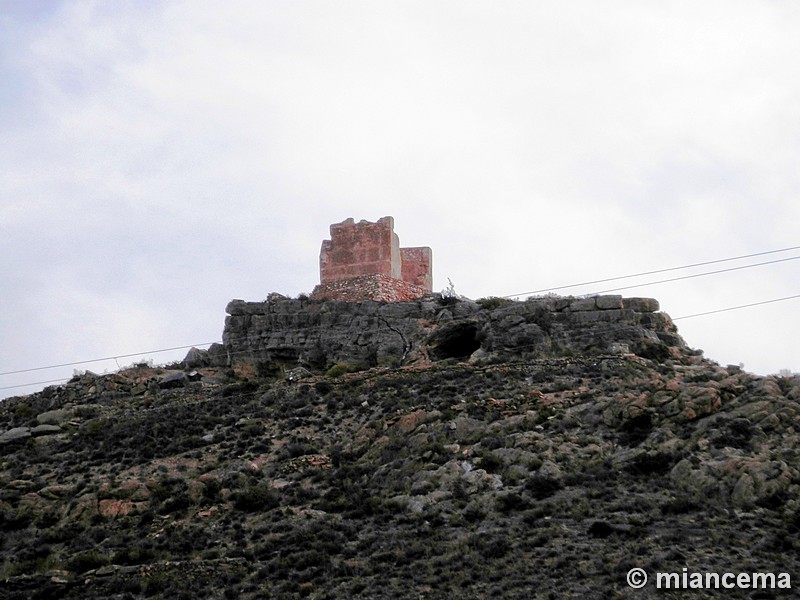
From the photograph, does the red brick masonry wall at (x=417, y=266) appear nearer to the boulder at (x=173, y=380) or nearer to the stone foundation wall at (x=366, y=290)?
the stone foundation wall at (x=366, y=290)

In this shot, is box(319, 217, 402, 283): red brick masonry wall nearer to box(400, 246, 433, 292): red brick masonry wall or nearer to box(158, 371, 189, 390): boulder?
box(400, 246, 433, 292): red brick masonry wall

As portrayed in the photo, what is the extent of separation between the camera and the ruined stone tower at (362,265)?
42.4m

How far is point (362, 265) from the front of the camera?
141 feet

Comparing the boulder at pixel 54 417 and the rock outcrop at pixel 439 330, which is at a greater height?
the rock outcrop at pixel 439 330

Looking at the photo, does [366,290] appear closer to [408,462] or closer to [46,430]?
[46,430]

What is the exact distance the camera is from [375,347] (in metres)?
40.9

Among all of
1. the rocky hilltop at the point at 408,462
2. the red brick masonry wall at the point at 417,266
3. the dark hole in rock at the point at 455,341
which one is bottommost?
the rocky hilltop at the point at 408,462

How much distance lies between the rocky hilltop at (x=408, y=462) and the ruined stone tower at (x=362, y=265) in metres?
1.06

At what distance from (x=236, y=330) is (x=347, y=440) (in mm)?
12137

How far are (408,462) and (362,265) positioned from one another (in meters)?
15.6

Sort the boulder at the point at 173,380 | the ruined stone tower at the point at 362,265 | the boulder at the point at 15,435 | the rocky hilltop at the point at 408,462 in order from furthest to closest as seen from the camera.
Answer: the ruined stone tower at the point at 362,265, the boulder at the point at 173,380, the boulder at the point at 15,435, the rocky hilltop at the point at 408,462

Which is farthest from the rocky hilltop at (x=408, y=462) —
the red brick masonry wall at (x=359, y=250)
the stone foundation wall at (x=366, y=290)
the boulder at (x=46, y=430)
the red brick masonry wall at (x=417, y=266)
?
the red brick masonry wall at (x=417, y=266)

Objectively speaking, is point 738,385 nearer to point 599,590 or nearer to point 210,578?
point 599,590

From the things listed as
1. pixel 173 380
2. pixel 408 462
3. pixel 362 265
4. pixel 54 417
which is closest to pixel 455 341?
pixel 362 265
